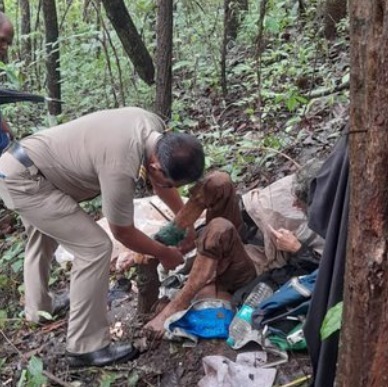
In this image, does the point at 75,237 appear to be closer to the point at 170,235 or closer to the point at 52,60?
the point at 170,235

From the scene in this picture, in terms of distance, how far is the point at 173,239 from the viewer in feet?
13.1

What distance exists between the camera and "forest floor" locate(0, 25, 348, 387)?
3.53 meters

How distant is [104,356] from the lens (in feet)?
12.3

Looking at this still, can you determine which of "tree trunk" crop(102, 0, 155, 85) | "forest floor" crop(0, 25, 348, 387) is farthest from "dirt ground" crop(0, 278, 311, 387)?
A: "tree trunk" crop(102, 0, 155, 85)

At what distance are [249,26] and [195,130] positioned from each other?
252 cm

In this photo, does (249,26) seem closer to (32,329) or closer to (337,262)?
(32,329)

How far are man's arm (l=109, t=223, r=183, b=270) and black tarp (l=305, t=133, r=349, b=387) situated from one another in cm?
103

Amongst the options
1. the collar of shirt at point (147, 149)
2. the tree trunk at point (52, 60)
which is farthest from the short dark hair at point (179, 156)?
the tree trunk at point (52, 60)

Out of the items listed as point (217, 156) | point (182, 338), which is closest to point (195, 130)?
point (217, 156)

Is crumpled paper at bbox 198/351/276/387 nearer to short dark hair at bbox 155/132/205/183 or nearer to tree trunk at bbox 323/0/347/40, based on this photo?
short dark hair at bbox 155/132/205/183

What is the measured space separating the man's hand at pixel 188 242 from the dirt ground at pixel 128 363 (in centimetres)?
52

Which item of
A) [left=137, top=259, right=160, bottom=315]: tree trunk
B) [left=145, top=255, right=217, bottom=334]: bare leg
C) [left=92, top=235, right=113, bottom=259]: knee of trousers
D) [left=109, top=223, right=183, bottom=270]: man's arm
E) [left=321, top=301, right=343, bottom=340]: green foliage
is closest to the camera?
[left=321, top=301, right=343, bottom=340]: green foliage

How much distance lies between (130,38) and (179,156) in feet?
14.0

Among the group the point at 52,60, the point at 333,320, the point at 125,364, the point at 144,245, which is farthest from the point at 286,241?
the point at 52,60
